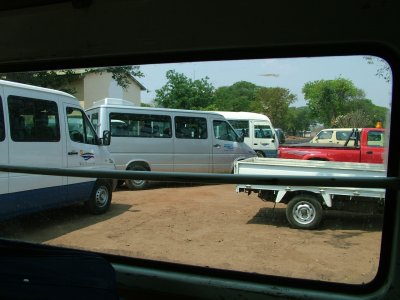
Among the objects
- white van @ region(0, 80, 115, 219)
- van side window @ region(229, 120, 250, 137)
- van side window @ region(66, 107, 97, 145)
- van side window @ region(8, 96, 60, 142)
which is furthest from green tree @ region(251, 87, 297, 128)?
van side window @ region(66, 107, 97, 145)

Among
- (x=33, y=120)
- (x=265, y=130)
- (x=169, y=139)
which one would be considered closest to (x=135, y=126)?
(x=169, y=139)

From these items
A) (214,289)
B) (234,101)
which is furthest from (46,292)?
(234,101)

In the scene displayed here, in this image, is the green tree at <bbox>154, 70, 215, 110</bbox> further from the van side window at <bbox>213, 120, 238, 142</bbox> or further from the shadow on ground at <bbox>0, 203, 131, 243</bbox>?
the van side window at <bbox>213, 120, 238, 142</bbox>

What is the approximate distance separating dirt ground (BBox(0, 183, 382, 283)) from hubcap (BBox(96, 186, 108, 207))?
62mm

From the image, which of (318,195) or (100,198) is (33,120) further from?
(318,195)

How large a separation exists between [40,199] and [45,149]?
1121 millimetres

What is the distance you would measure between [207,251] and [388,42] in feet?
3.68

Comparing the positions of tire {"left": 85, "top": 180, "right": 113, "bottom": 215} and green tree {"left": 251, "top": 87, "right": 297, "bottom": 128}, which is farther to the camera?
tire {"left": 85, "top": 180, "right": 113, "bottom": 215}

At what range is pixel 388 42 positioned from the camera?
1.37 metres

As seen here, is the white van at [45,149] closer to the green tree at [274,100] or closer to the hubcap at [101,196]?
the hubcap at [101,196]

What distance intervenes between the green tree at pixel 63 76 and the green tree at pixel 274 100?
558mm

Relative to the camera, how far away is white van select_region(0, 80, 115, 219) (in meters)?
2.71

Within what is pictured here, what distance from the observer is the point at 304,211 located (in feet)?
5.40

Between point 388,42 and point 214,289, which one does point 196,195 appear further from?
point 388,42
